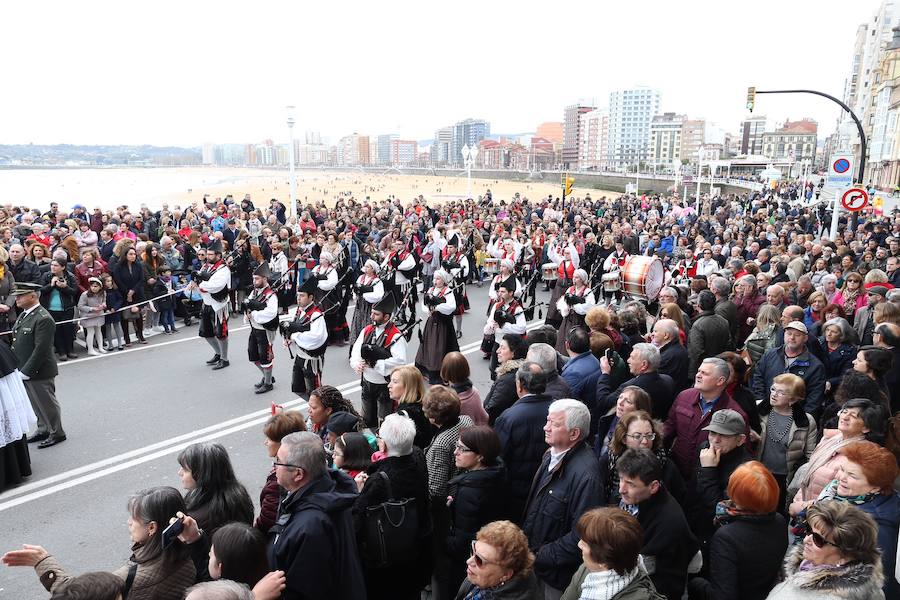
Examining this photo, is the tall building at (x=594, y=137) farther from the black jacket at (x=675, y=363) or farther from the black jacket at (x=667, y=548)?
the black jacket at (x=667, y=548)

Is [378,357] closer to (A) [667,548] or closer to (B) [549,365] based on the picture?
(B) [549,365]

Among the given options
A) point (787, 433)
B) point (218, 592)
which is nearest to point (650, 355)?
point (787, 433)

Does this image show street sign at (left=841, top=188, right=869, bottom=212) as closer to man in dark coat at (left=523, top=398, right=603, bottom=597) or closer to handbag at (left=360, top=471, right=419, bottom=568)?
man in dark coat at (left=523, top=398, right=603, bottom=597)

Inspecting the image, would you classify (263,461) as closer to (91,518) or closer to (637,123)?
(91,518)

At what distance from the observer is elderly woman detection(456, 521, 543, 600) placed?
2.85 metres

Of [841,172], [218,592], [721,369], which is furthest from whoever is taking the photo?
[841,172]

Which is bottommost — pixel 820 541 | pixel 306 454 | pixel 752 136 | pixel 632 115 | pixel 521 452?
pixel 521 452

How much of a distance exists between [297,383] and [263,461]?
4.20 ft

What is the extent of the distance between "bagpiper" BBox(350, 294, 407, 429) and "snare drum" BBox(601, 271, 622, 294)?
18.3ft

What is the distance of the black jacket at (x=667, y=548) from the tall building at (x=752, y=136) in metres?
186

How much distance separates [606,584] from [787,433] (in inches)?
101

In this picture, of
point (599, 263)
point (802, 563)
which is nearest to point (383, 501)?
point (802, 563)

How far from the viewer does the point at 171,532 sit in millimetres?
3041

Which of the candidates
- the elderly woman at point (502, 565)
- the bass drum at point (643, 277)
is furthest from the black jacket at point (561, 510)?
the bass drum at point (643, 277)
